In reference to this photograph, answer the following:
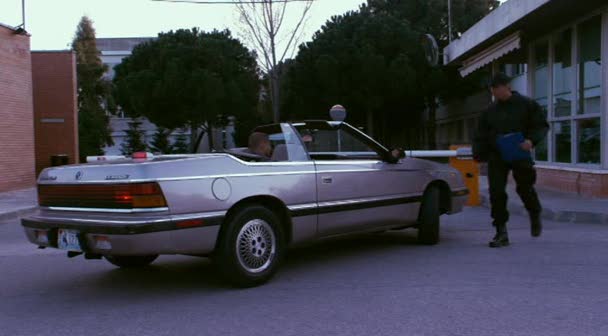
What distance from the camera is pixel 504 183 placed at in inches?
248

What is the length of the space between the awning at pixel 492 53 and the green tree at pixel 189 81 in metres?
19.7

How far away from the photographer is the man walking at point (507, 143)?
19.9 ft

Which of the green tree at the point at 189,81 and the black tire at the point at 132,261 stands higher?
the green tree at the point at 189,81

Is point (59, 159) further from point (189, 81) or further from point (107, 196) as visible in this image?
point (107, 196)

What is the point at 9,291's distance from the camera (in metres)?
5.06

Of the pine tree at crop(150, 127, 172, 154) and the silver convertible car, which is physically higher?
the pine tree at crop(150, 127, 172, 154)

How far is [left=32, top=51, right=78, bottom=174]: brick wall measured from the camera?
70.3 feet

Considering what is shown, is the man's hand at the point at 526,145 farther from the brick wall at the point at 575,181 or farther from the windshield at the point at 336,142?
the brick wall at the point at 575,181

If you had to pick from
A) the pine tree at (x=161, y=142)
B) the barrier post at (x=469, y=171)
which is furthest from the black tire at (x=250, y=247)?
the pine tree at (x=161, y=142)

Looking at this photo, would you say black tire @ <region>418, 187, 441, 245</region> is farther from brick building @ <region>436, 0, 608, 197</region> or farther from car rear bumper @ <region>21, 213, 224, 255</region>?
brick building @ <region>436, 0, 608, 197</region>

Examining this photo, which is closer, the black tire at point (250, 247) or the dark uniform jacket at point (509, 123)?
the black tire at point (250, 247)

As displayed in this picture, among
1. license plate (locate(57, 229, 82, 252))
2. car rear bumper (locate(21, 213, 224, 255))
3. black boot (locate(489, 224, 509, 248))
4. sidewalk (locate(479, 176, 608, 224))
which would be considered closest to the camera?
car rear bumper (locate(21, 213, 224, 255))

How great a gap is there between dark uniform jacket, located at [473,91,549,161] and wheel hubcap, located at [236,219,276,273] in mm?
2663

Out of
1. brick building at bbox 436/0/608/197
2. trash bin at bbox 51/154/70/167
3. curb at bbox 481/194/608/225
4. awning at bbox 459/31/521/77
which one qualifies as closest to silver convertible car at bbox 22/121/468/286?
curb at bbox 481/194/608/225
